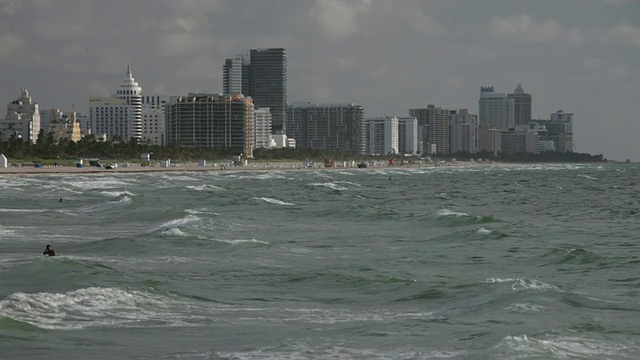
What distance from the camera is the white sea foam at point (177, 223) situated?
45275 millimetres

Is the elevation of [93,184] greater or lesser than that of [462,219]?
lesser

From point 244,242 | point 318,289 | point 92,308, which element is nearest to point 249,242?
point 244,242

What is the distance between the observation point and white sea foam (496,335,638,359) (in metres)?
18.4

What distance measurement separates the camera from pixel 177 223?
4838 cm

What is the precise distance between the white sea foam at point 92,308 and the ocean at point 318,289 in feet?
0.16

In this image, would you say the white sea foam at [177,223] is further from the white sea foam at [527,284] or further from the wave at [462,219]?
the white sea foam at [527,284]

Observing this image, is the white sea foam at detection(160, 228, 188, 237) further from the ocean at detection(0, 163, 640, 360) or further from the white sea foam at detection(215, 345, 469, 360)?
the white sea foam at detection(215, 345, 469, 360)

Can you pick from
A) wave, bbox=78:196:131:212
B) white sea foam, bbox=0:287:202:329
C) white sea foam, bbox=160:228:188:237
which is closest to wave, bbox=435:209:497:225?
white sea foam, bbox=160:228:188:237

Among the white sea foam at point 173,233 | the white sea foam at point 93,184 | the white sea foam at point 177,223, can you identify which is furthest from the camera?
the white sea foam at point 93,184

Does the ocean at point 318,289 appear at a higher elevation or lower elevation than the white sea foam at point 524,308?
lower

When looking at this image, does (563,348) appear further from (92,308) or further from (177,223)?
(177,223)

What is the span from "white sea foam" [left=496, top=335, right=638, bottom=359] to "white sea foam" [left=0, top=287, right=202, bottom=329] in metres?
7.03

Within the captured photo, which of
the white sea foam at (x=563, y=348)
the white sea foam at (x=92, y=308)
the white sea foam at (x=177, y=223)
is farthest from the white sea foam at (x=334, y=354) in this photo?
the white sea foam at (x=177, y=223)

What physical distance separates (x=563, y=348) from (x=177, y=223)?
31361mm
